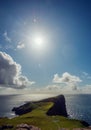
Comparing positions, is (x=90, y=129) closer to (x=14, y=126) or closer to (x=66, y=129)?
(x=66, y=129)

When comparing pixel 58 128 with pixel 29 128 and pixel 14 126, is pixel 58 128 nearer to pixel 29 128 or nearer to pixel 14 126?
pixel 29 128

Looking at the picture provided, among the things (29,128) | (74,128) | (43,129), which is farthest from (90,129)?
(29,128)

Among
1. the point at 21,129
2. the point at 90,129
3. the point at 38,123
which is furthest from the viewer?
the point at 38,123

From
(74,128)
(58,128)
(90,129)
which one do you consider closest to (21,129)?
(58,128)

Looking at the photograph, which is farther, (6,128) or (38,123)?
(38,123)

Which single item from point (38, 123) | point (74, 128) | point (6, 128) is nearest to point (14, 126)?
point (6, 128)

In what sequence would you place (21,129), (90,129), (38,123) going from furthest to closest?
1. (38,123)
2. (90,129)
3. (21,129)

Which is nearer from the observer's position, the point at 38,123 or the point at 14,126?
the point at 14,126

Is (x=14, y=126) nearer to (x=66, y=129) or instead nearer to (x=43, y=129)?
(x=43, y=129)
